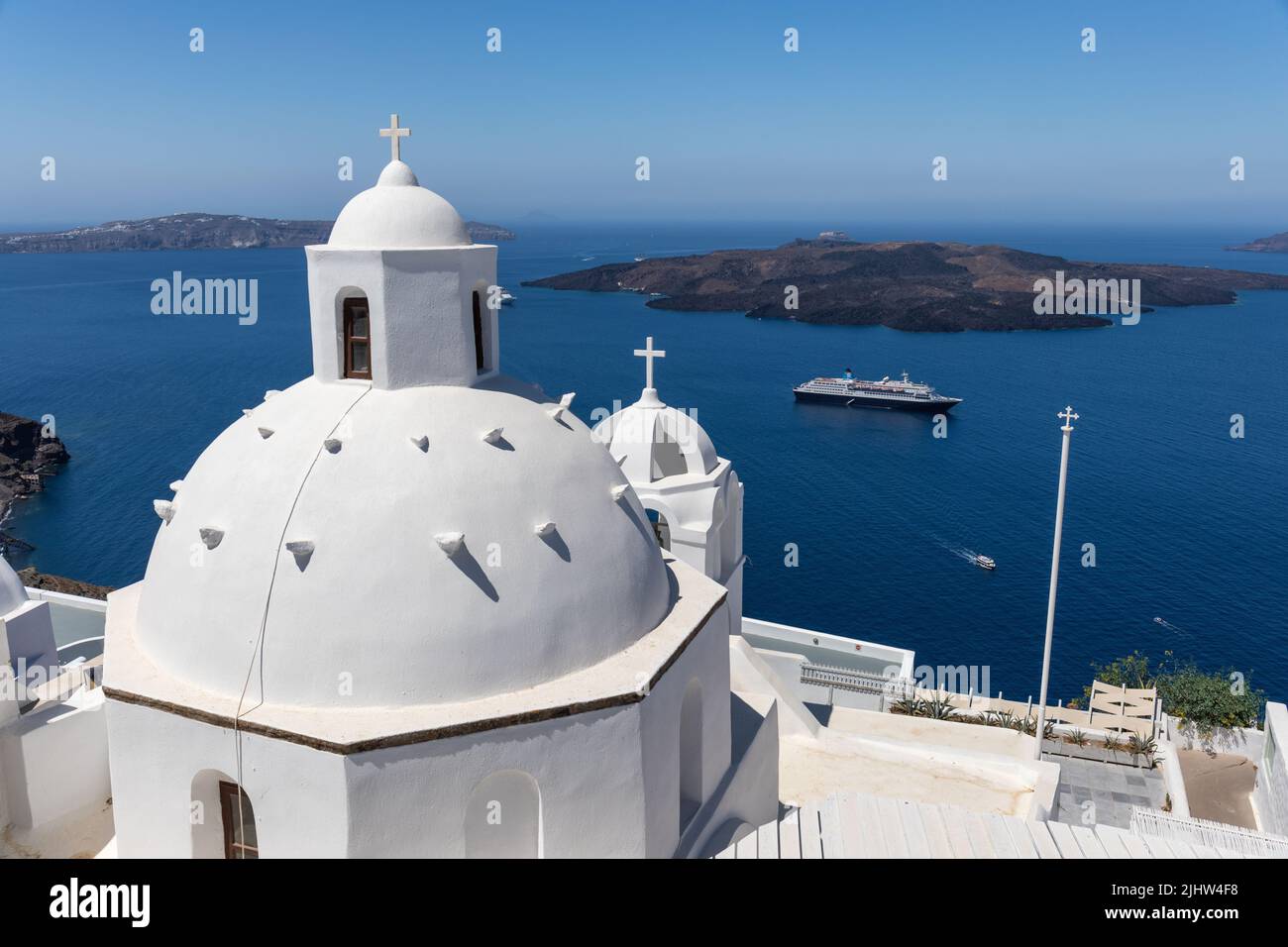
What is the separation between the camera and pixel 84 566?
162 feet

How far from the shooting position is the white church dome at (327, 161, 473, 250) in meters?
10.9

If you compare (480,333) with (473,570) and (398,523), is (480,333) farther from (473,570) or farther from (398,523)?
(473,570)

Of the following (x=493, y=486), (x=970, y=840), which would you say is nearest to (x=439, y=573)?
(x=493, y=486)

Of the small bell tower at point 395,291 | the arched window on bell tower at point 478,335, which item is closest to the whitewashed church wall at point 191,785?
the small bell tower at point 395,291

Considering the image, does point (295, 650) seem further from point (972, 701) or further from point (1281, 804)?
point (972, 701)

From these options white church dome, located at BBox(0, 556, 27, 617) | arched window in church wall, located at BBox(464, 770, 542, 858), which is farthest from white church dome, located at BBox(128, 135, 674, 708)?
white church dome, located at BBox(0, 556, 27, 617)

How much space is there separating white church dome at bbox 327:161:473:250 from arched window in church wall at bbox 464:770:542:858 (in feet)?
19.5

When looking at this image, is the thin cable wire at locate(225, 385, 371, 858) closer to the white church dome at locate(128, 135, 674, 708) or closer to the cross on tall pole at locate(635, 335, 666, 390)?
the white church dome at locate(128, 135, 674, 708)

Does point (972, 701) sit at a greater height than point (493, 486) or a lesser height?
lesser

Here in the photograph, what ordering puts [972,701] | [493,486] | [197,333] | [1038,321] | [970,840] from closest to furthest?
[970,840] < [493,486] < [972,701] < [197,333] < [1038,321]

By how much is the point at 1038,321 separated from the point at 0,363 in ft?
378

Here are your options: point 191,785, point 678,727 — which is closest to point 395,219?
point 191,785

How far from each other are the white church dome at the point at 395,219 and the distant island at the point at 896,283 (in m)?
118

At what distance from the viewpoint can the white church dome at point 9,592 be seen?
13.5 meters
